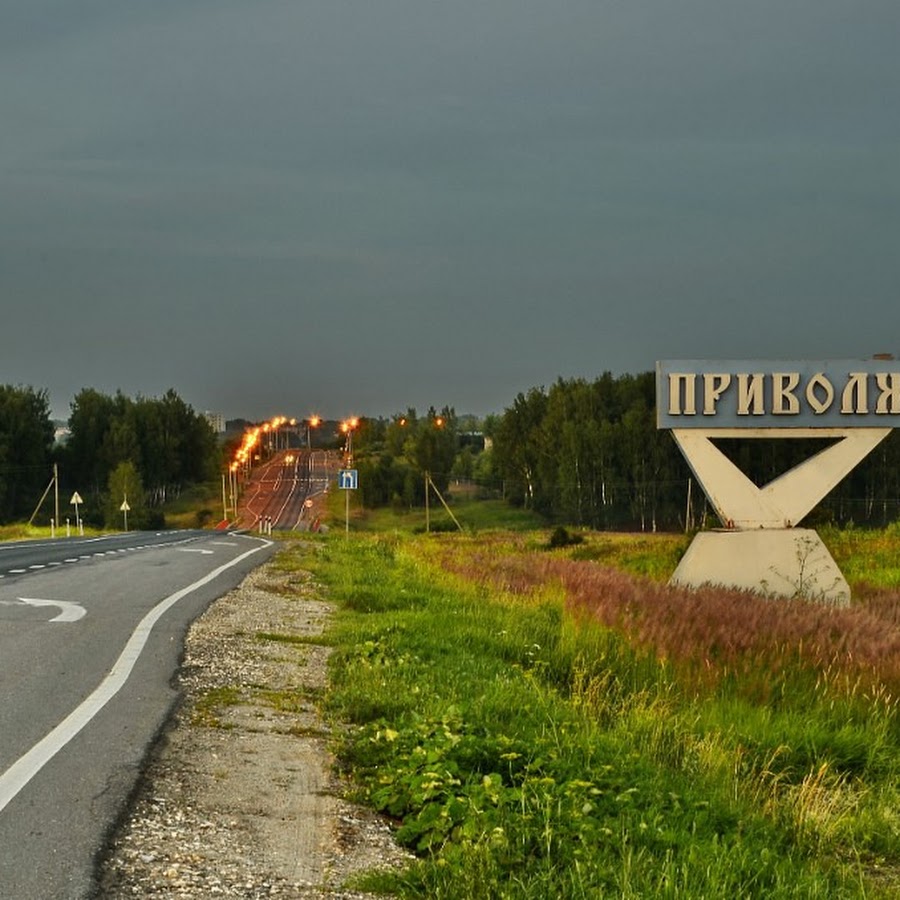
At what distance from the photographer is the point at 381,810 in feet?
22.9

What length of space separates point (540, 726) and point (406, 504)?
469 feet

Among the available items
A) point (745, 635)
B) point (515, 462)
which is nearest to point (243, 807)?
point (745, 635)

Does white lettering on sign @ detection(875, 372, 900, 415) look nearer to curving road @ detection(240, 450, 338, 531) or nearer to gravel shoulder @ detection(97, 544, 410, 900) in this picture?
gravel shoulder @ detection(97, 544, 410, 900)

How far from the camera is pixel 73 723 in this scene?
8.56 m

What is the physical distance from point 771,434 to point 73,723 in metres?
16.7

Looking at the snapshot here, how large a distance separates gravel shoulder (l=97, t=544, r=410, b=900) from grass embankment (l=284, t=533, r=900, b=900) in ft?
0.91

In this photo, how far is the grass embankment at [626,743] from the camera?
19.2 ft

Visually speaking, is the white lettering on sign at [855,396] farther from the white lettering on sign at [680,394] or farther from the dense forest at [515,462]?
the dense forest at [515,462]

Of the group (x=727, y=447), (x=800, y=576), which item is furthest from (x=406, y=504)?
(x=800, y=576)

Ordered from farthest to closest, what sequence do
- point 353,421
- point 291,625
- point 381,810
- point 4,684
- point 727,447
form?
point 353,421 → point 727,447 → point 291,625 → point 4,684 → point 381,810

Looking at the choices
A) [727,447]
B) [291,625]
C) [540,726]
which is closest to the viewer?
[540,726]

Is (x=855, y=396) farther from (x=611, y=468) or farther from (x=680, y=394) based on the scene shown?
(x=611, y=468)

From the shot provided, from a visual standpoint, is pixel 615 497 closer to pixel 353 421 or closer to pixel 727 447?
pixel 727 447

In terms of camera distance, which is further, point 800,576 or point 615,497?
point 615,497
